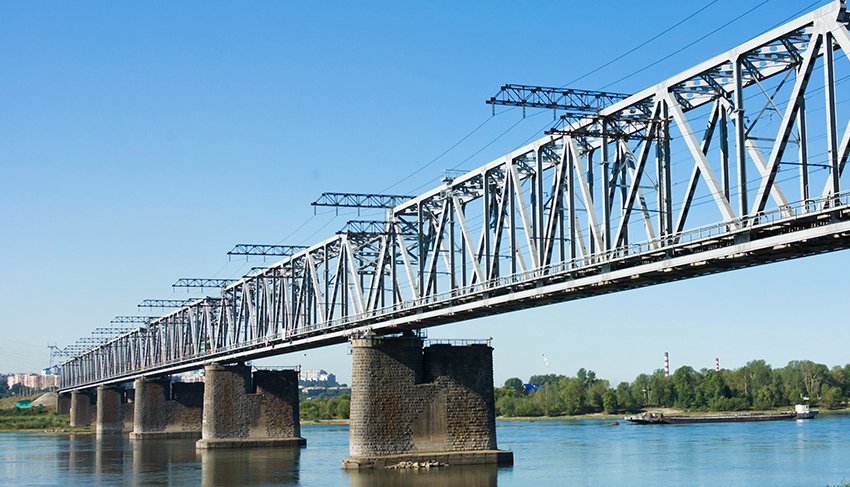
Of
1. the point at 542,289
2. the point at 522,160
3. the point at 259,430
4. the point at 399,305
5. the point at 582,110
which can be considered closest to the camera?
the point at 582,110

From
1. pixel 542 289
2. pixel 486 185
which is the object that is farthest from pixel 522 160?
pixel 542 289

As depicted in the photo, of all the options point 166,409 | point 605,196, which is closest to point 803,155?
point 605,196

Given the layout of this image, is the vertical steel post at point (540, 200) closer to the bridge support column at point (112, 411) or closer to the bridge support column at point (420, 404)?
the bridge support column at point (420, 404)

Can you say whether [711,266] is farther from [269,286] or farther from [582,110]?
[269,286]

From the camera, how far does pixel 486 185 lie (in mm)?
54375

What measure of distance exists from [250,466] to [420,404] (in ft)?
56.9

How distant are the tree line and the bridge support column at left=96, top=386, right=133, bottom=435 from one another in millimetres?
74848

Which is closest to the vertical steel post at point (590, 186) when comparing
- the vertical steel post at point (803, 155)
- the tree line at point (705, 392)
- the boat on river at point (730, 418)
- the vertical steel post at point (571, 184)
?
the vertical steel post at point (571, 184)

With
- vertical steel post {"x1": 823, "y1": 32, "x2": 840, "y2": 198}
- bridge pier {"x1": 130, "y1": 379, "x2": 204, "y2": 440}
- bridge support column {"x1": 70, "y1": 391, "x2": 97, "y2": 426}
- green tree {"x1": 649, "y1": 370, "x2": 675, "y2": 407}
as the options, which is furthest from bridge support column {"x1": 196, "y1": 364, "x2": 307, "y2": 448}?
green tree {"x1": 649, "y1": 370, "x2": 675, "y2": 407}

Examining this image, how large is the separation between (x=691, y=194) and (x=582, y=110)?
338 inches

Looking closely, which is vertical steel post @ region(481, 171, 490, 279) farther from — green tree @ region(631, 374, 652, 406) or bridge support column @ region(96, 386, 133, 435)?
green tree @ region(631, 374, 652, 406)

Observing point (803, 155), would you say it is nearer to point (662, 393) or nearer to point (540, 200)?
point (540, 200)

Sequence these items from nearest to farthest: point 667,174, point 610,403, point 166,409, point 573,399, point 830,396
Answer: point 667,174
point 166,409
point 830,396
point 610,403
point 573,399

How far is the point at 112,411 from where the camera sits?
506ft
